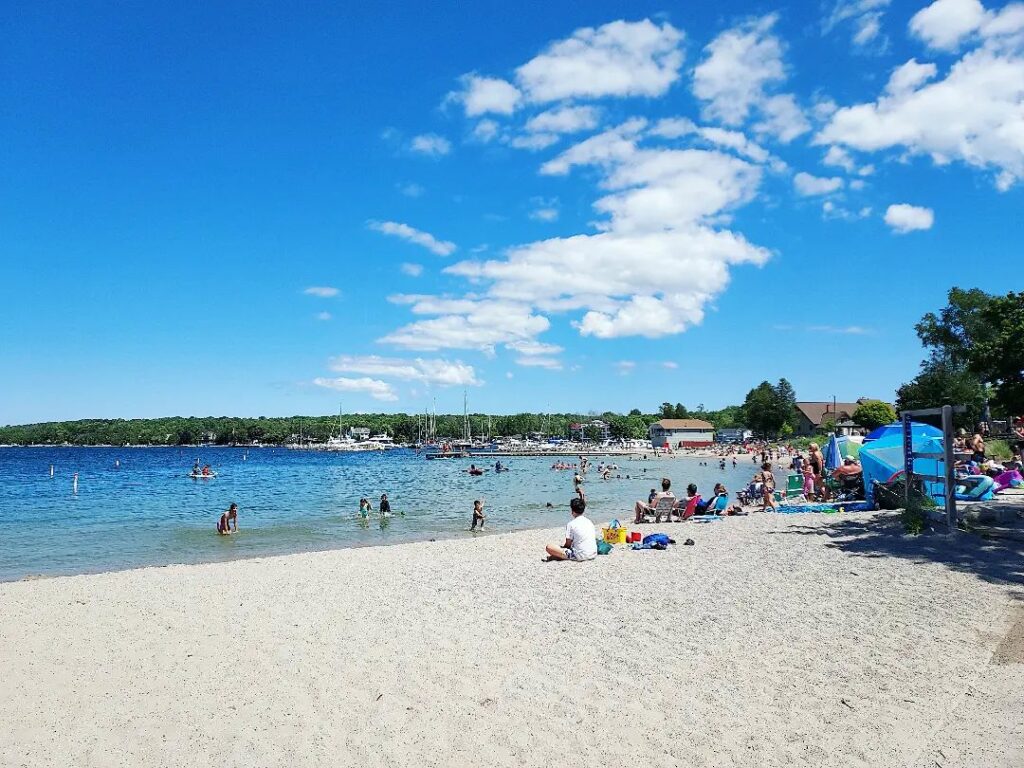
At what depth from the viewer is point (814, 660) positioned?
6.14 m

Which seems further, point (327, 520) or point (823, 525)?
point (327, 520)

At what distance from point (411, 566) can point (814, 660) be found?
24.3 ft

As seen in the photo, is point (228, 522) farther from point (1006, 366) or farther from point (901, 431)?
point (1006, 366)

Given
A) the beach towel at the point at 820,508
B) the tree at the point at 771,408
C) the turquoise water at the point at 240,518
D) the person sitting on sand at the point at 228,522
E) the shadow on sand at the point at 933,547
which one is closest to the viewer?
the shadow on sand at the point at 933,547

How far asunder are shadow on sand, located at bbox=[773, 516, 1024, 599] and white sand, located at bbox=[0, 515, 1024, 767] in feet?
0.25

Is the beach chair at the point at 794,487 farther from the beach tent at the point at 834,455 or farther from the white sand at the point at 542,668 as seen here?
the white sand at the point at 542,668

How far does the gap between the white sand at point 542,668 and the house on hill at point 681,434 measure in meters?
123

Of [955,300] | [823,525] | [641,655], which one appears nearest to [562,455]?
[955,300]

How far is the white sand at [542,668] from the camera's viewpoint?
15.7 ft

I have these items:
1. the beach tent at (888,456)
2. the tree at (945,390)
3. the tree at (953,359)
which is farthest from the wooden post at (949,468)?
the tree at (945,390)

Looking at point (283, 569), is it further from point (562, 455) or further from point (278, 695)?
point (562, 455)

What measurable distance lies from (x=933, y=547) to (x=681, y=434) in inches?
5005

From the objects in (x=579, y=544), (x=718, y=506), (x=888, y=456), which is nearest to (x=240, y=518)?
(x=718, y=506)

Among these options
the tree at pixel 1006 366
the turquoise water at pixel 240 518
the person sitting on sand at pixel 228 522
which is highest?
the tree at pixel 1006 366
